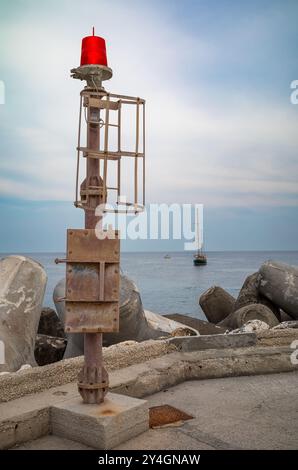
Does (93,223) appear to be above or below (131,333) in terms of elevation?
above

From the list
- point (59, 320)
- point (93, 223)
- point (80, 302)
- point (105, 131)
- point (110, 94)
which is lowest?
point (59, 320)

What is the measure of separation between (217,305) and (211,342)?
8.74m

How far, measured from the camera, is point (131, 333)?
9.16 m

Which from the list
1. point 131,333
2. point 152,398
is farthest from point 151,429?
point 131,333

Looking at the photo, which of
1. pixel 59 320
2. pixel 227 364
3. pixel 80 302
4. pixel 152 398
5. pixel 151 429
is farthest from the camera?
pixel 59 320

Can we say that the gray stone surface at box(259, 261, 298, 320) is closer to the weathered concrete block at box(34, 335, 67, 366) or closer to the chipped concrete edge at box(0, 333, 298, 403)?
the weathered concrete block at box(34, 335, 67, 366)

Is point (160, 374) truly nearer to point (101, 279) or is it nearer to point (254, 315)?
point (101, 279)

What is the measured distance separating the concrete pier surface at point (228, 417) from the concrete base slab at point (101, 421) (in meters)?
0.06

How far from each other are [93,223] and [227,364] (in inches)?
102

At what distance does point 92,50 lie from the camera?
3.83 m

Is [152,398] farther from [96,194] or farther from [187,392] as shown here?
[96,194]

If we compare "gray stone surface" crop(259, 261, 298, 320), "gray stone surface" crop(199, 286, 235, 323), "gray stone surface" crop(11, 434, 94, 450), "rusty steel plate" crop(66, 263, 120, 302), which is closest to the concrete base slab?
"gray stone surface" crop(11, 434, 94, 450)

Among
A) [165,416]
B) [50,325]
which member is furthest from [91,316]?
[50,325]
